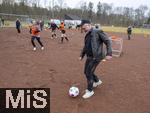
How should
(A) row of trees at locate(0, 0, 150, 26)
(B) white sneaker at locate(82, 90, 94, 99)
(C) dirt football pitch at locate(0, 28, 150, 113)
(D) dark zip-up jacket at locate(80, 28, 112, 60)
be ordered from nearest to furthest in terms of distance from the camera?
1. (C) dirt football pitch at locate(0, 28, 150, 113)
2. (D) dark zip-up jacket at locate(80, 28, 112, 60)
3. (B) white sneaker at locate(82, 90, 94, 99)
4. (A) row of trees at locate(0, 0, 150, 26)

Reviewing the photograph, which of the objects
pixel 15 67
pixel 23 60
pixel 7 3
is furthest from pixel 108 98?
pixel 7 3

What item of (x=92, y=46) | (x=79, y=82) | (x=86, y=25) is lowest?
(x=79, y=82)

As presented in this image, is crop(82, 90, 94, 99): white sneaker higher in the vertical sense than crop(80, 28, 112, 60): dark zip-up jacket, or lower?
lower

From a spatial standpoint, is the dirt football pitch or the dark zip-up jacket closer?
the dirt football pitch

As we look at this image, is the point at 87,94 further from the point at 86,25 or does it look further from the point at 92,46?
the point at 86,25

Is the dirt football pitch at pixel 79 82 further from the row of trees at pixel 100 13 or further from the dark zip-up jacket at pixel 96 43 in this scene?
the row of trees at pixel 100 13

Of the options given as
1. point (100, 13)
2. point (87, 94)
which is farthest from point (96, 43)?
point (100, 13)

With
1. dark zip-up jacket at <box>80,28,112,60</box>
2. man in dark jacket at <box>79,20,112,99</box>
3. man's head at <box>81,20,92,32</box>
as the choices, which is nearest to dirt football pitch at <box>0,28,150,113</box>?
man in dark jacket at <box>79,20,112,99</box>

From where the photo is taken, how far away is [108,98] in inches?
279

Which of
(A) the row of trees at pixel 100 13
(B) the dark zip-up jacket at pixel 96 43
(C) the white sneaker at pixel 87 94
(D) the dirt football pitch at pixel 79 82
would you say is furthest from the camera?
(A) the row of trees at pixel 100 13

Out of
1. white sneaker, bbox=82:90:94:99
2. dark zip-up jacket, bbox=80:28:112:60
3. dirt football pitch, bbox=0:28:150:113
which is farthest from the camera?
white sneaker, bbox=82:90:94:99

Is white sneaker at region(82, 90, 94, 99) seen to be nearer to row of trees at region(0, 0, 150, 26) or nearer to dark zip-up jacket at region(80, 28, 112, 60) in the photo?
dark zip-up jacket at region(80, 28, 112, 60)

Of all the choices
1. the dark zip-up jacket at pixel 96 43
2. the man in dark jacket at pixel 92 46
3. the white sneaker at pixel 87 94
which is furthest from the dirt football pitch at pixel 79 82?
the dark zip-up jacket at pixel 96 43

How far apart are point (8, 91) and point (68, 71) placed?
10.7 feet
